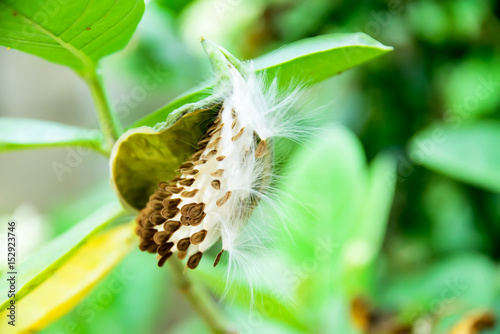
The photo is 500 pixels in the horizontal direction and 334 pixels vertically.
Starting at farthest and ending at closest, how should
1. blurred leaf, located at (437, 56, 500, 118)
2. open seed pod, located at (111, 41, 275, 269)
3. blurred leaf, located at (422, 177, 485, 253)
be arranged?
blurred leaf, located at (422, 177, 485, 253)
blurred leaf, located at (437, 56, 500, 118)
open seed pod, located at (111, 41, 275, 269)

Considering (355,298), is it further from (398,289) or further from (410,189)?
(410,189)

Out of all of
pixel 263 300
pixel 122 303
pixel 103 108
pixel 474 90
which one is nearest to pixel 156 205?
pixel 103 108

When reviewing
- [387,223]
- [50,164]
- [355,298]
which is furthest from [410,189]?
[50,164]

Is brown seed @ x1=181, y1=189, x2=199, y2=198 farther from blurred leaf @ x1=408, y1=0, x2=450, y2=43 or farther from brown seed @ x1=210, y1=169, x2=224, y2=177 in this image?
blurred leaf @ x1=408, y1=0, x2=450, y2=43

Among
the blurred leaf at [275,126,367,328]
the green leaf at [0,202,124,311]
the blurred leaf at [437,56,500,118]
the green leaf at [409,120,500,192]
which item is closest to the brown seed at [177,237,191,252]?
the green leaf at [0,202,124,311]

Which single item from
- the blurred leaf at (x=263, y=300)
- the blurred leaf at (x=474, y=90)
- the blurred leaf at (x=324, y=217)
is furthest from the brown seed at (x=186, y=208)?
the blurred leaf at (x=474, y=90)

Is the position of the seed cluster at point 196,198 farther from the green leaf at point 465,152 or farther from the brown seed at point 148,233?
the green leaf at point 465,152
